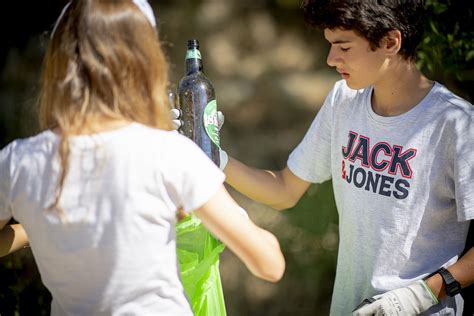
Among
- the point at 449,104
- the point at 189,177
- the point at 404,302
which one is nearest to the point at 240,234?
the point at 189,177

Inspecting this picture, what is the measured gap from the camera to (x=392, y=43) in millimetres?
2043

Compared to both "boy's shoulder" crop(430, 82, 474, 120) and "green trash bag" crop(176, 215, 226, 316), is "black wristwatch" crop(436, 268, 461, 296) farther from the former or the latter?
"green trash bag" crop(176, 215, 226, 316)

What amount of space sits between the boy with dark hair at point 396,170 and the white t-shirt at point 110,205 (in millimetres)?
765

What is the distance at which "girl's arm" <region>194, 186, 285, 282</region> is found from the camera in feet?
4.59

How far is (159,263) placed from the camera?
1.42m

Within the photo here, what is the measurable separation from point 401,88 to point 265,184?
0.53 meters

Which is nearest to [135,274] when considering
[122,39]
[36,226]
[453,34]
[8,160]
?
[36,226]

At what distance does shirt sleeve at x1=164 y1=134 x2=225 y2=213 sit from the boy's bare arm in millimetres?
879

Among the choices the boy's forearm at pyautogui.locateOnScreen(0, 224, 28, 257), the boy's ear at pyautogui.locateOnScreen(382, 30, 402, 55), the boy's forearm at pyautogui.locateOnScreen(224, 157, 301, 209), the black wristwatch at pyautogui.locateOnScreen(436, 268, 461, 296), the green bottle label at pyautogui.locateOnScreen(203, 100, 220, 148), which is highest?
the boy's ear at pyautogui.locateOnScreen(382, 30, 402, 55)

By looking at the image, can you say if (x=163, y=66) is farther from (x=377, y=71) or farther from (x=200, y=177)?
(x=377, y=71)

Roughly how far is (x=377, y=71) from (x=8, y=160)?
3.47 feet

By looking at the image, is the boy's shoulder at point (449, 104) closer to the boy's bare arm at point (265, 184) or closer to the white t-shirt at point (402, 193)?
the white t-shirt at point (402, 193)

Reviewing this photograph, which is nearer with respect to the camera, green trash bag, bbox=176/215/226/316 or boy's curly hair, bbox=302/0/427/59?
green trash bag, bbox=176/215/226/316

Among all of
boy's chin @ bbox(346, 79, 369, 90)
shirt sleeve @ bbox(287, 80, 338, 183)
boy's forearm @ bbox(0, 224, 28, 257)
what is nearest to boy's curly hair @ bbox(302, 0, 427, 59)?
boy's chin @ bbox(346, 79, 369, 90)
